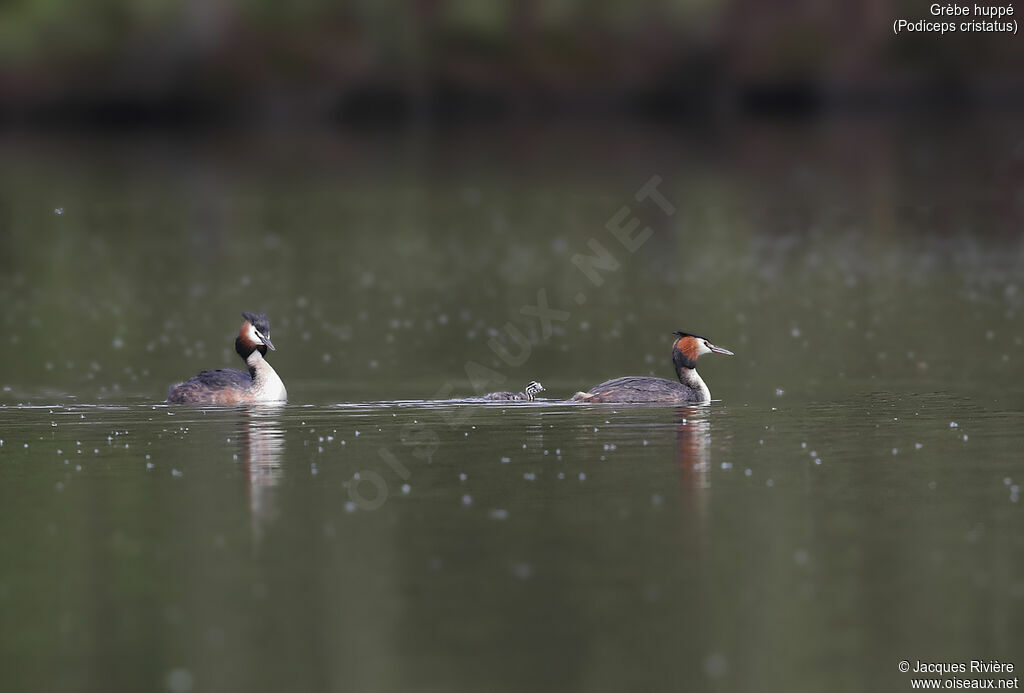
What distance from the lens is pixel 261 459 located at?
18094mm

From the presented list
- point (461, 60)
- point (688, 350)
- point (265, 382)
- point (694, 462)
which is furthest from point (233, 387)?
point (461, 60)

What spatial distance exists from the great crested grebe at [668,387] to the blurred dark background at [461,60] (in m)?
70.8

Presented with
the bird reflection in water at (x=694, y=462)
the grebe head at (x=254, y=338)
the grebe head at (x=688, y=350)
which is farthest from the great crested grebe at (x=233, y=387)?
the bird reflection in water at (x=694, y=462)

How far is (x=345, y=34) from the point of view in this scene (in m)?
93.8

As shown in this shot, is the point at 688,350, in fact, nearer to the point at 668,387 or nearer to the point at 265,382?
the point at 668,387

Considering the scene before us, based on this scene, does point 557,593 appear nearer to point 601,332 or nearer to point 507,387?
point 507,387

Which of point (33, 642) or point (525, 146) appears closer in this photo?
point (33, 642)

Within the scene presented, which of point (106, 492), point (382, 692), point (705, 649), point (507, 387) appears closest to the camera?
point (382, 692)

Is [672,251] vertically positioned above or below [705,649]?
above

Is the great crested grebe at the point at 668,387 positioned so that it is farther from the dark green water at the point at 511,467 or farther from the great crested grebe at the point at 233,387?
the great crested grebe at the point at 233,387

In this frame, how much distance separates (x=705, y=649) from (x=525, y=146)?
6269cm

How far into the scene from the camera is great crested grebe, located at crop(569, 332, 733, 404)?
21767mm

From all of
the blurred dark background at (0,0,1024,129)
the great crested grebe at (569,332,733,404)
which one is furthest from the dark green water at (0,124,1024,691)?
Result: the blurred dark background at (0,0,1024,129)

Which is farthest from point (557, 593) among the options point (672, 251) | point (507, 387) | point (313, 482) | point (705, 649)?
point (672, 251)
